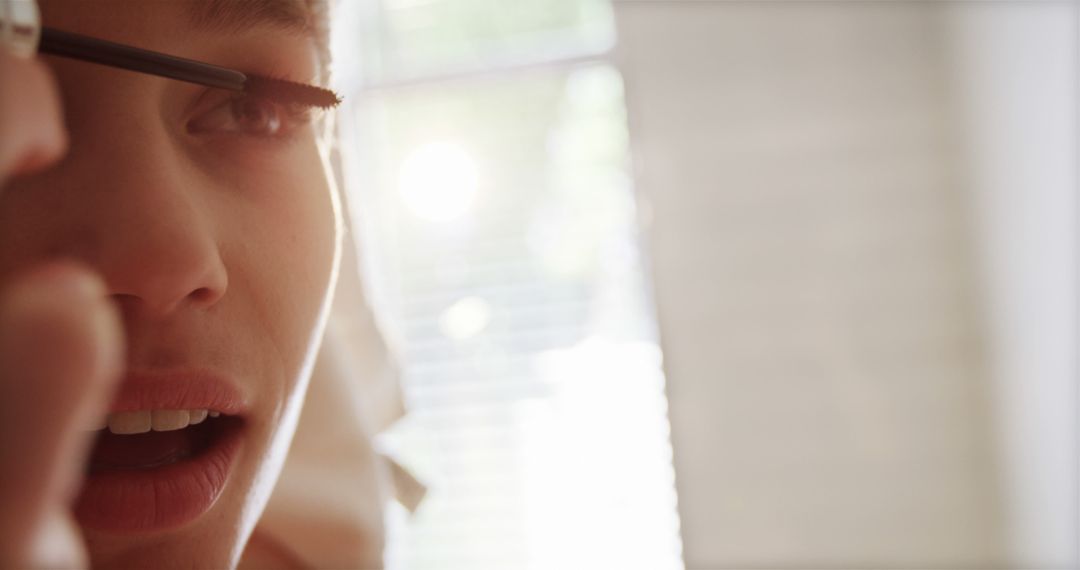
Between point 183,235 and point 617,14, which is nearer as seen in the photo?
point 183,235

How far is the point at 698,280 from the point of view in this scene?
208 cm

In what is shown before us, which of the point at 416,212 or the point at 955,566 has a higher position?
the point at 416,212

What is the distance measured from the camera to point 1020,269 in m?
1.70

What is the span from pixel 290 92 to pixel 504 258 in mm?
1864

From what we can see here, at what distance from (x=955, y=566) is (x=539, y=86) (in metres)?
1.46

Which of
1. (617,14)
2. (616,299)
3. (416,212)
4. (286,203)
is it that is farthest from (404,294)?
(286,203)

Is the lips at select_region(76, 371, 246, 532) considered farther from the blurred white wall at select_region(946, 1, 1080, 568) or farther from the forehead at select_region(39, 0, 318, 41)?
the blurred white wall at select_region(946, 1, 1080, 568)

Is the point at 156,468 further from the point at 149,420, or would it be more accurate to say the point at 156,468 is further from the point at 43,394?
the point at 43,394

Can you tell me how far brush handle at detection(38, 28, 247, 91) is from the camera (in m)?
0.24

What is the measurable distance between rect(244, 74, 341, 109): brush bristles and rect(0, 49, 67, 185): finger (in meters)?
0.19

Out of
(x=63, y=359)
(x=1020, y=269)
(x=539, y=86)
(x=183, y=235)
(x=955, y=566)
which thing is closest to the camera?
(x=63, y=359)

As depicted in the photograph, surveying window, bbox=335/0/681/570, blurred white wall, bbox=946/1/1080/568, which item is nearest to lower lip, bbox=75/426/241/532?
blurred white wall, bbox=946/1/1080/568

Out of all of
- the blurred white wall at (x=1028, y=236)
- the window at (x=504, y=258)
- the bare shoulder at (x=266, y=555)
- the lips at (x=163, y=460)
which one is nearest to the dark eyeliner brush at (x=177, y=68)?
the lips at (x=163, y=460)

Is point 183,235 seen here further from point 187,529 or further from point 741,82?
point 741,82
